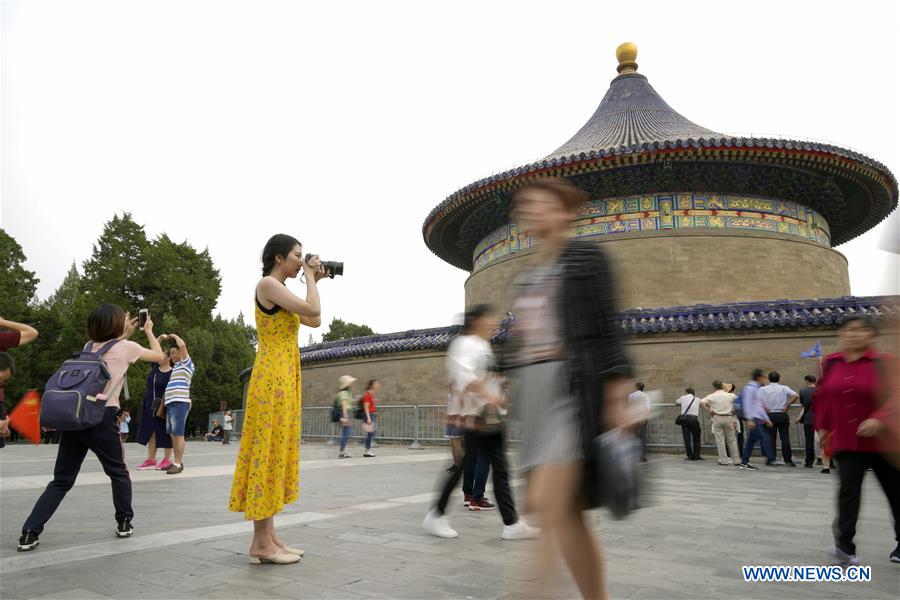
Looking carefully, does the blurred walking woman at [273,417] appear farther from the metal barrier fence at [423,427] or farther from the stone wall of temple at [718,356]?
the stone wall of temple at [718,356]

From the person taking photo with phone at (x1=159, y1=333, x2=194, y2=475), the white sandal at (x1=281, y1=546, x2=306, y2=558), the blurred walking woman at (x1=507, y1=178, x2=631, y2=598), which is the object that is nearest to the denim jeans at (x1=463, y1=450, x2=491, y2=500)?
the white sandal at (x1=281, y1=546, x2=306, y2=558)

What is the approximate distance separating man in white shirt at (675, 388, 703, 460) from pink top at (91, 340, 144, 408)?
10.7 meters

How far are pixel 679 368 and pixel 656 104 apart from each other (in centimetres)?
1353

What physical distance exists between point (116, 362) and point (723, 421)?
35.0 feet

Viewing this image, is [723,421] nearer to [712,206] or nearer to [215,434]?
[712,206]

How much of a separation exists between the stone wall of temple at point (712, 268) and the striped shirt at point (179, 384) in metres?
11.8

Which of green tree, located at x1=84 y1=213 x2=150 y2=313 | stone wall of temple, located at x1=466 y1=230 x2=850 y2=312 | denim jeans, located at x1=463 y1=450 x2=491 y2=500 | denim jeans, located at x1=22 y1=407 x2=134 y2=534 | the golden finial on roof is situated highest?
the golden finial on roof

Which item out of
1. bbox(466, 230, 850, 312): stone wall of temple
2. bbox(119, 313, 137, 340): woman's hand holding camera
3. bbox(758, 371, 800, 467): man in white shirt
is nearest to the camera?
bbox(119, 313, 137, 340): woman's hand holding camera

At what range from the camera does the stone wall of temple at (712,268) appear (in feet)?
62.8

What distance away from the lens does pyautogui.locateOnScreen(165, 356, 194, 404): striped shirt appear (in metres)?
8.76

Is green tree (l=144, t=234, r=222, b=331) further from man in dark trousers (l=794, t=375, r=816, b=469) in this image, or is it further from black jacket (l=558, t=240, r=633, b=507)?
black jacket (l=558, t=240, r=633, b=507)

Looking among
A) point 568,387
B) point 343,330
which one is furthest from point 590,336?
point 343,330

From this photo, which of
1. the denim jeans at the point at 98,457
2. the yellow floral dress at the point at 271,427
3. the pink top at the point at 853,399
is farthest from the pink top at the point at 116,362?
the pink top at the point at 853,399

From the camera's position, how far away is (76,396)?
4160mm
